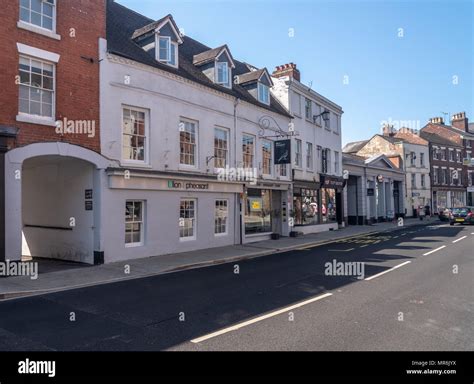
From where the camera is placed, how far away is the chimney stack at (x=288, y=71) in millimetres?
25302

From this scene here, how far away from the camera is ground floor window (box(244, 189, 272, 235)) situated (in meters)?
19.7

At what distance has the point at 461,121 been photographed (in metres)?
59.4

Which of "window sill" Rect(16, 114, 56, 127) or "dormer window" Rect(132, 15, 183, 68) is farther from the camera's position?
"dormer window" Rect(132, 15, 183, 68)

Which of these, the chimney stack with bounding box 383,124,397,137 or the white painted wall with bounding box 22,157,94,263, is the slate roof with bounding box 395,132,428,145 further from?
the white painted wall with bounding box 22,157,94,263

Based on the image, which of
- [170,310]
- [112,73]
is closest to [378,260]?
[170,310]

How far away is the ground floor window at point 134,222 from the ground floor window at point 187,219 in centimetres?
204

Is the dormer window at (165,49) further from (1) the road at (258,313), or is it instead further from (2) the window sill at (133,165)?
(1) the road at (258,313)

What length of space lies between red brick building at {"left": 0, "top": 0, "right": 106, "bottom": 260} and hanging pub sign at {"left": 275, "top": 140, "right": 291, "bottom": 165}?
10.6m

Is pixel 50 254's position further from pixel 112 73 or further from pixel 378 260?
pixel 378 260

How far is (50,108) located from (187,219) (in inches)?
272

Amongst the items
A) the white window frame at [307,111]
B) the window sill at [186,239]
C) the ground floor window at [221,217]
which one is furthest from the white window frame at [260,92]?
the window sill at [186,239]

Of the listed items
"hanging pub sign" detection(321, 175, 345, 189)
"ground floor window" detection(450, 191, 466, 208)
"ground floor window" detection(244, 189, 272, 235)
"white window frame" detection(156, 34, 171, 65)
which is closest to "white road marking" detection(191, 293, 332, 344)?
"ground floor window" detection(244, 189, 272, 235)

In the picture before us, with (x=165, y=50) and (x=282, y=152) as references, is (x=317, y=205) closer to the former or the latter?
(x=282, y=152)

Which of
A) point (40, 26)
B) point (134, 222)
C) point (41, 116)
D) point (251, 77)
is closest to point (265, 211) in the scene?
point (251, 77)
